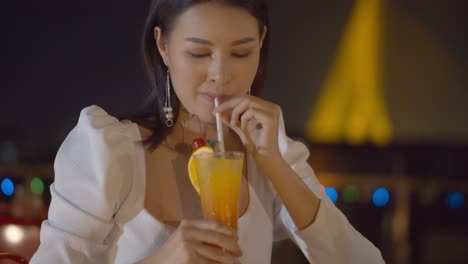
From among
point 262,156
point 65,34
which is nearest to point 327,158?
point 65,34

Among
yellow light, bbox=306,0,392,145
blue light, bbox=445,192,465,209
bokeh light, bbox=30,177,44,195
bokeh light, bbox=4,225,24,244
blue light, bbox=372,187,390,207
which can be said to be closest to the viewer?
bokeh light, bbox=4,225,24,244

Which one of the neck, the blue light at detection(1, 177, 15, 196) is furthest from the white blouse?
the blue light at detection(1, 177, 15, 196)

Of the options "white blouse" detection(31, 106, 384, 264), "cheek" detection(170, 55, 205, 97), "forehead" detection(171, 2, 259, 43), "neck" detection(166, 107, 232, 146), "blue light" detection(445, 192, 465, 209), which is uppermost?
"forehead" detection(171, 2, 259, 43)

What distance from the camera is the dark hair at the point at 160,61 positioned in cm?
149

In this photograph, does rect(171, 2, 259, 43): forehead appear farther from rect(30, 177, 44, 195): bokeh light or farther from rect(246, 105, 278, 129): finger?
rect(30, 177, 44, 195): bokeh light

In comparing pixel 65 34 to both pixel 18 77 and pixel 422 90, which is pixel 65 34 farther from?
pixel 422 90

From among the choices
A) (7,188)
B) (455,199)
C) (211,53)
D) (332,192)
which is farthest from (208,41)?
(455,199)

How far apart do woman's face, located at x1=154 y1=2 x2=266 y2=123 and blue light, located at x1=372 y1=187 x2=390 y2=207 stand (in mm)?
4705

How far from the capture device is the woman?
1.40m

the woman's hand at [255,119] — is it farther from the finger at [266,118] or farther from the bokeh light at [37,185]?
the bokeh light at [37,185]

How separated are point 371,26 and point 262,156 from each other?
5482 millimetres

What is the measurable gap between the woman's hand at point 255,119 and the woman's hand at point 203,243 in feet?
1.01

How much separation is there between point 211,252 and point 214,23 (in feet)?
1.69

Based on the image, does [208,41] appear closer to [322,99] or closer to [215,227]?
[215,227]
